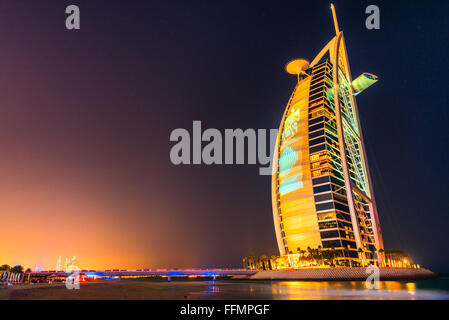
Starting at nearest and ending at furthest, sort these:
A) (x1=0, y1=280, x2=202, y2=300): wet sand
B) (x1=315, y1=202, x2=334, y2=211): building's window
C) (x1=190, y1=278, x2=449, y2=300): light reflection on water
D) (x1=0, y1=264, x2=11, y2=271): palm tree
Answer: (x1=190, y1=278, x2=449, y2=300): light reflection on water < (x1=0, y1=280, x2=202, y2=300): wet sand < (x1=315, y1=202, x2=334, y2=211): building's window < (x1=0, y1=264, x2=11, y2=271): palm tree

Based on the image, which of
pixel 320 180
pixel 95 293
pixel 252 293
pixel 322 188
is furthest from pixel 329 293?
pixel 320 180

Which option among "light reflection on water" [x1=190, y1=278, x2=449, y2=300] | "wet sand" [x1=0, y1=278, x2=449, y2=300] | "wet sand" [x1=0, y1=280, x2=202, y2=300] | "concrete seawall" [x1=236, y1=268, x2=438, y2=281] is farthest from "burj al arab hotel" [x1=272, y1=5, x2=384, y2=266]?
"wet sand" [x1=0, y1=280, x2=202, y2=300]

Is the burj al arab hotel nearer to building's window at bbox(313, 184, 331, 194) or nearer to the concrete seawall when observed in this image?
building's window at bbox(313, 184, 331, 194)

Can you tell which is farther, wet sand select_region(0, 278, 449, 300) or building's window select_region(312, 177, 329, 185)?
building's window select_region(312, 177, 329, 185)

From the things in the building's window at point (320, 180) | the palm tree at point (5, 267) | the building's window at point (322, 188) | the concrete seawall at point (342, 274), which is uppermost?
the building's window at point (320, 180)

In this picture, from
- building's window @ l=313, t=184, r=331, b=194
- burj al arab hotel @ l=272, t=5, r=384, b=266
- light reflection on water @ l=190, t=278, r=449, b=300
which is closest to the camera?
light reflection on water @ l=190, t=278, r=449, b=300

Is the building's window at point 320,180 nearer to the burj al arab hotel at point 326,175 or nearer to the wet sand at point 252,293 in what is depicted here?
the burj al arab hotel at point 326,175

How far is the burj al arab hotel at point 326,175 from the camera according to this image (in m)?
102

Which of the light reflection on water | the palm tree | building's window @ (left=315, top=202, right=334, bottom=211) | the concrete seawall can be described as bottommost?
the light reflection on water

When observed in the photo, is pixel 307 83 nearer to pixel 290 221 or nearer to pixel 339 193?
pixel 339 193

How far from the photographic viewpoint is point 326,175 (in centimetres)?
10806

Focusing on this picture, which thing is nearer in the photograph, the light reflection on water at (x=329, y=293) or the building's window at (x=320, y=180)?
the light reflection on water at (x=329, y=293)

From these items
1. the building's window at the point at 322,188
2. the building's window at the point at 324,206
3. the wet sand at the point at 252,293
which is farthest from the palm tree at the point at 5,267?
the building's window at the point at 322,188

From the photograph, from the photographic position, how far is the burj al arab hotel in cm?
10206
